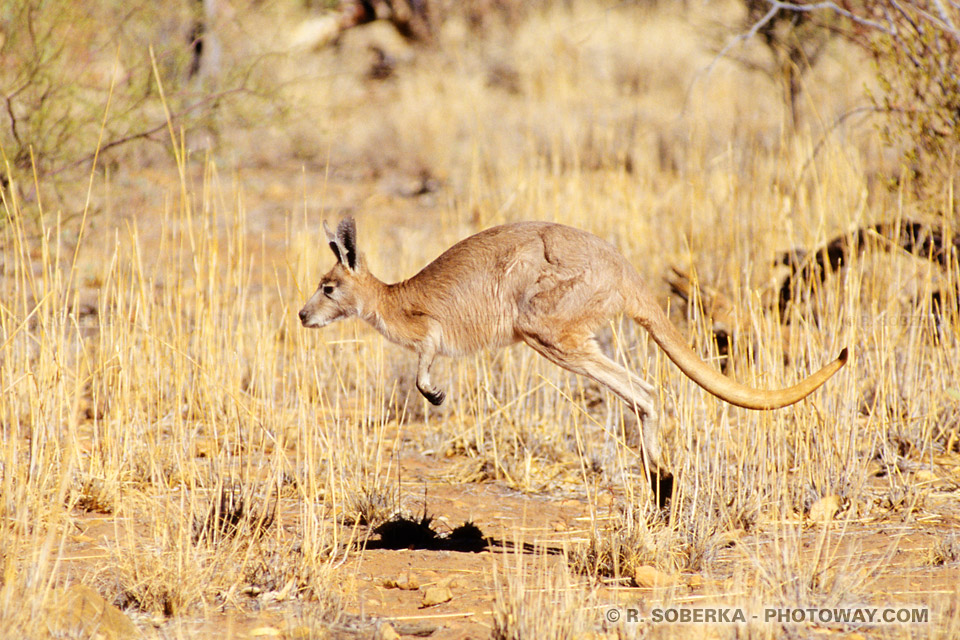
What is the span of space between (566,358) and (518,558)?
136 cm

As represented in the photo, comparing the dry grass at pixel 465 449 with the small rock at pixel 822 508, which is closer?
the dry grass at pixel 465 449

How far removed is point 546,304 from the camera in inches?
185

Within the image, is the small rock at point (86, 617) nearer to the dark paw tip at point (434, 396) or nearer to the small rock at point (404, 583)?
the small rock at point (404, 583)

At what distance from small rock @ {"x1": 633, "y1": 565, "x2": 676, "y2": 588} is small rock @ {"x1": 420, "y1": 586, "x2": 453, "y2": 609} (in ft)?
2.74

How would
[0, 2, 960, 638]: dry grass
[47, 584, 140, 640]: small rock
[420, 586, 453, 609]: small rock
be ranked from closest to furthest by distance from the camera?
[47, 584, 140, 640]: small rock < [0, 2, 960, 638]: dry grass < [420, 586, 453, 609]: small rock

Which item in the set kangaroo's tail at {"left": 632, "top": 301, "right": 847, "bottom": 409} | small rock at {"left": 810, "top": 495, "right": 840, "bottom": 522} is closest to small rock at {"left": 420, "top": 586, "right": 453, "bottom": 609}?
kangaroo's tail at {"left": 632, "top": 301, "right": 847, "bottom": 409}

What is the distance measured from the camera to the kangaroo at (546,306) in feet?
15.4

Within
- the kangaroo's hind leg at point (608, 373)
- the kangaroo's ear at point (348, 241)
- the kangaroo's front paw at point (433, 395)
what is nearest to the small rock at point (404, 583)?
the kangaroo's front paw at point (433, 395)

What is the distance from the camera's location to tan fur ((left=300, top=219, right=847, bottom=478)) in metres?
4.68

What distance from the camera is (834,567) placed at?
421cm

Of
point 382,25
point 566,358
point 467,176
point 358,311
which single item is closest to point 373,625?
point 566,358

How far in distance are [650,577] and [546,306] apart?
53.3 inches

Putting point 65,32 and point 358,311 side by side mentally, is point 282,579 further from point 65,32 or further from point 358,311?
point 65,32

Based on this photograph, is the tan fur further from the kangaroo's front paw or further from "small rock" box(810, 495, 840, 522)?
"small rock" box(810, 495, 840, 522)
